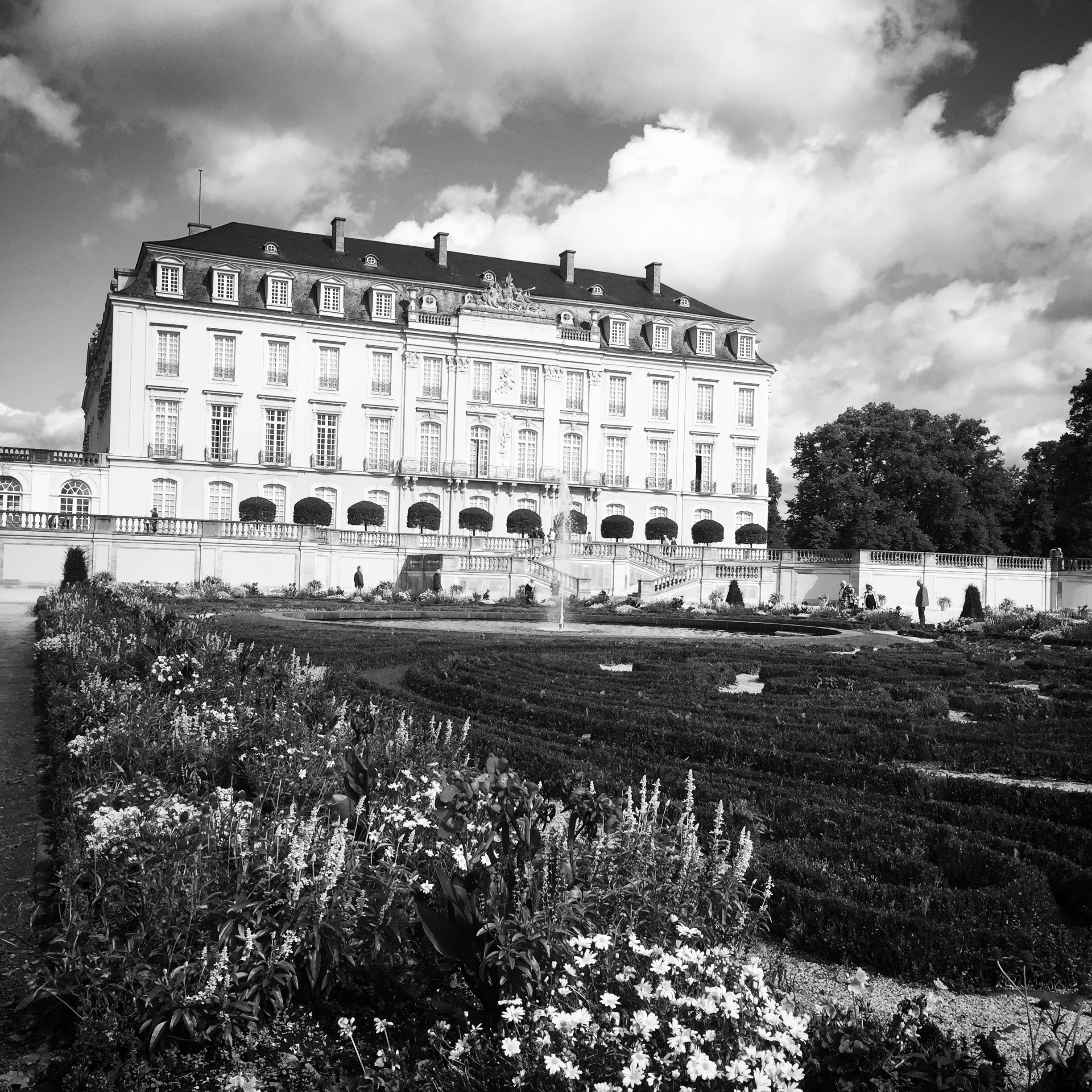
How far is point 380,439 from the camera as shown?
161 feet

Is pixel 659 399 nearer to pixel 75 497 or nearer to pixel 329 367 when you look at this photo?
pixel 329 367

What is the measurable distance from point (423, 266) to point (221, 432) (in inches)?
558

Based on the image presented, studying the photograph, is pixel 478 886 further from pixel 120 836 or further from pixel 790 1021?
pixel 120 836

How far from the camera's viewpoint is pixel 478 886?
340 cm

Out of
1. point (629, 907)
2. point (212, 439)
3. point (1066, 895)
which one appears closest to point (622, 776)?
point (1066, 895)

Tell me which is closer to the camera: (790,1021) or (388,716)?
(790,1021)

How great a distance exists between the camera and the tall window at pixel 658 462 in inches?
2111

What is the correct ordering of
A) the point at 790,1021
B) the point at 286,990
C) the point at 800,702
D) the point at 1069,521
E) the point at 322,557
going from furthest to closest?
the point at 1069,521
the point at 322,557
the point at 800,702
the point at 286,990
the point at 790,1021

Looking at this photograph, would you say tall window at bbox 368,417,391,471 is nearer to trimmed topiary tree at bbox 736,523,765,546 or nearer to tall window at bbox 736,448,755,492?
trimmed topiary tree at bbox 736,523,765,546

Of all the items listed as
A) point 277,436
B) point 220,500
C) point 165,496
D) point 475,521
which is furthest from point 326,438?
point 475,521

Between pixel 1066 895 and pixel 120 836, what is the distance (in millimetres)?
4261

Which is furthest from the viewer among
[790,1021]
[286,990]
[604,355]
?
[604,355]

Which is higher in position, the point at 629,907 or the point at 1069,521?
the point at 1069,521

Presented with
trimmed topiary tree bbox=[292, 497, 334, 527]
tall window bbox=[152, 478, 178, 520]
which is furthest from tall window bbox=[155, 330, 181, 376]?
trimmed topiary tree bbox=[292, 497, 334, 527]
